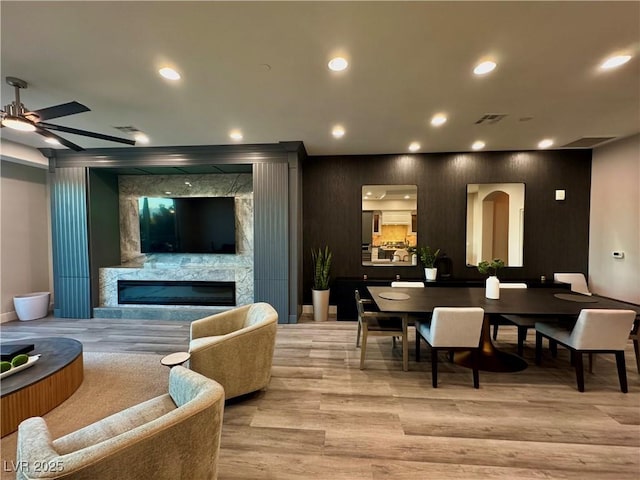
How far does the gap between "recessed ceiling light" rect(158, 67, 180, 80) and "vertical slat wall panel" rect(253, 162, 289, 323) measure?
2.07 meters

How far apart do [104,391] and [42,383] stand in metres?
0.52

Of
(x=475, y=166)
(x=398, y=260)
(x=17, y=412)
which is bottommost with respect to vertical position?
(x=17, y=412)

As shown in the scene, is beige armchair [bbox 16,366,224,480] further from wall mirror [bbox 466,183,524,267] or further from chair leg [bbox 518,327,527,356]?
wall mirror [bbox 466,183,524,267]

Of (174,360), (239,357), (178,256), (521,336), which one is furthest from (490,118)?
(178,256)

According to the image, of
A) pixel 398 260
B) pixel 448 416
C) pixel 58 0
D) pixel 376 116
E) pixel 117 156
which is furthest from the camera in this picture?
pixel 398 260

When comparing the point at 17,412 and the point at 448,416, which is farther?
the point at 448,416

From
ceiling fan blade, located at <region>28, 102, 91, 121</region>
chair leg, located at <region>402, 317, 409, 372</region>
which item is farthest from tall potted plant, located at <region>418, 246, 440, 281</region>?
ceiling fan blade, located at <region>28, 102, 91, 121</region>

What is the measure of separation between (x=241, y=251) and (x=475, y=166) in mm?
4618

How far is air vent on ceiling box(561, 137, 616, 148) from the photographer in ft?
13.6

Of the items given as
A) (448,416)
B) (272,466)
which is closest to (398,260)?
(448,416)

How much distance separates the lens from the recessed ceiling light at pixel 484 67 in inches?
90.3

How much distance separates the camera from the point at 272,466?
175cm

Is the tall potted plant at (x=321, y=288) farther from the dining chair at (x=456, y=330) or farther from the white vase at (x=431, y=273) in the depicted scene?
the dining chair at (x=456, y=330)

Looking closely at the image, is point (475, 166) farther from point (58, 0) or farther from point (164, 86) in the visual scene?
point (58, 0)
